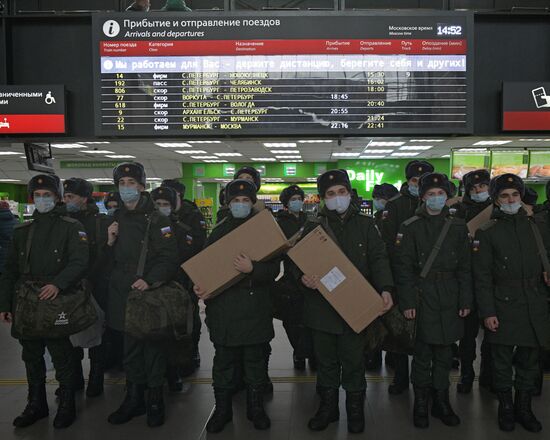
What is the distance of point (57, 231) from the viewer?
3189mm

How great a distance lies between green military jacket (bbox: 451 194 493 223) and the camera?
4176 millimetres

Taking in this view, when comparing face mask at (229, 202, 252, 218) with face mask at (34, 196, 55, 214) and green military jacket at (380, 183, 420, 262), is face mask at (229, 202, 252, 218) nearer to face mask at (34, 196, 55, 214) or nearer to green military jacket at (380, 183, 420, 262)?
face mask at (34, 196, 55, 214)

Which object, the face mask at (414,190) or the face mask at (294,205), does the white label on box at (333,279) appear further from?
the face mask at (294,205)

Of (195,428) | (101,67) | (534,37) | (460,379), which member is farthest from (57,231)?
(534,37)

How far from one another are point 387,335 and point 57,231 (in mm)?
2470

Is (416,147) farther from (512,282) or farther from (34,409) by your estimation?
(34,409)

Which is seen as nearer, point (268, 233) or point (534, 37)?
point (268, 233)

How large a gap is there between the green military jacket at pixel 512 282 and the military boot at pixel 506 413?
380 mm

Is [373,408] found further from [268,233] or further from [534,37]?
[534,37]

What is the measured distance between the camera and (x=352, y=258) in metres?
3.08

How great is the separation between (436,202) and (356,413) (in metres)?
1.53

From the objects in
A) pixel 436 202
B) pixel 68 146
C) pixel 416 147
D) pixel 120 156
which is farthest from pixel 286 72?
pixel 120 156

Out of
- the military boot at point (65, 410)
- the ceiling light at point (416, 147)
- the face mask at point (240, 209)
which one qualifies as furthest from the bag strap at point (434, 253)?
the ceiling light at point (416, 147)

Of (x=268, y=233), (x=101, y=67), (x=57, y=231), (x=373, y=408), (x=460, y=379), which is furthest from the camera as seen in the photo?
(x=460, y=379)
